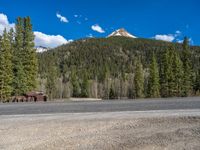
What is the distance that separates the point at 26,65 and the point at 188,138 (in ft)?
125

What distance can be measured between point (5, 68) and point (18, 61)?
212cm

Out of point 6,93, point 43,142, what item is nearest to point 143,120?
point 43,142

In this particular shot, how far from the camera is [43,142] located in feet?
33.1

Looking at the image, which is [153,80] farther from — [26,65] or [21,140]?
[21,140]

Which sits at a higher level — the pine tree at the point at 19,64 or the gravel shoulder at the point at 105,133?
the pine tree at the point at 19,64

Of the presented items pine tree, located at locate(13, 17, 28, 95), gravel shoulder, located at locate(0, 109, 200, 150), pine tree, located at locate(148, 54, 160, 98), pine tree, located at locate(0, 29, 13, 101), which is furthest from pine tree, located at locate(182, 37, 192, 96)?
gravel shoulder, located at locate(0, 109, 200, 150)

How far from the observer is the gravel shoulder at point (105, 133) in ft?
31.0

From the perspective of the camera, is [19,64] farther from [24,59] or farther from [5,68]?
[5,68]

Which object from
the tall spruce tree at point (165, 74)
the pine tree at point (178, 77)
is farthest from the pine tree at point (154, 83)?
the pine tree at point (178, 77)

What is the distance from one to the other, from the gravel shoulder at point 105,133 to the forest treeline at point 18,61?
3287 centimetres

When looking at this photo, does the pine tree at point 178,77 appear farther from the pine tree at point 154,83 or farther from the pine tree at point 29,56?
the pine tree at point 29,56

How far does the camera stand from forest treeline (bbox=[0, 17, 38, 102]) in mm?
43688

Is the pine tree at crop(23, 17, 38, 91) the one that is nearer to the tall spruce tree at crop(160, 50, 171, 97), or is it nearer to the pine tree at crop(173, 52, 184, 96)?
the tall spruce tree at crop(160, 50, 171, 97)

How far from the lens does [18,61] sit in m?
45.2
